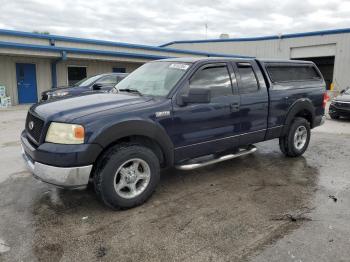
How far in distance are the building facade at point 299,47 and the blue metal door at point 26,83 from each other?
2108 cm

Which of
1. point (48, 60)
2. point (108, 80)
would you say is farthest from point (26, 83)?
point (108, 80)

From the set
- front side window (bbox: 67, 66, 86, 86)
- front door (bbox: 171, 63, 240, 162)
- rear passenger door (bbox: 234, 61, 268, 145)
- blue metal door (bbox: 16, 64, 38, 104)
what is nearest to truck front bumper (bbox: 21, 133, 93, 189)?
front door (bbox: 171, 63, 240, 162)

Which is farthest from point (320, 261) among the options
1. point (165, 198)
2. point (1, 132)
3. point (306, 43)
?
point (306, 43)

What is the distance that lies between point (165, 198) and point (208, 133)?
1.06 meters

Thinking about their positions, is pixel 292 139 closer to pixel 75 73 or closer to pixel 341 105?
pixel 341 105

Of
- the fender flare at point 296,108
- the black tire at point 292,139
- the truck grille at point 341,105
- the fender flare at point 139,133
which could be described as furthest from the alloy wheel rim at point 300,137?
the truck grille at point 341,105

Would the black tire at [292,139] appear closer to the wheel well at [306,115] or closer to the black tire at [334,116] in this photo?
the wheel well at [306,115]

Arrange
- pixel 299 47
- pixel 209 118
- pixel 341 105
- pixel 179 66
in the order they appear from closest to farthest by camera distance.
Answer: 1. pixel 209 118
2. pixel 179 66
3. pixel 341 105
4. pixel 299 47

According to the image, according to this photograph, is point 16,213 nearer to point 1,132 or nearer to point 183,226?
point 183,226

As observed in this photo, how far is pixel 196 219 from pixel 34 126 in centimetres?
223

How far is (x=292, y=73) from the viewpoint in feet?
19.2

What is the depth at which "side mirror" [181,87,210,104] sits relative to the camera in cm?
388

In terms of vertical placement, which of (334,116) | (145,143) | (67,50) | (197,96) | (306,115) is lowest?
(334,116)

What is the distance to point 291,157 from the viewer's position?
6.09m
